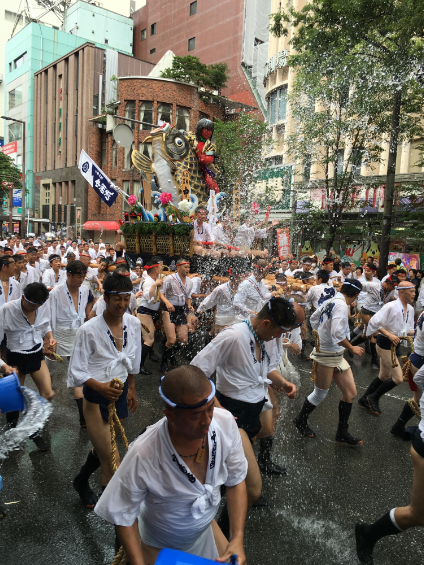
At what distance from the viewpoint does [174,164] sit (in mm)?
10438

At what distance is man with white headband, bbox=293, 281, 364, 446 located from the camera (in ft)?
16.3

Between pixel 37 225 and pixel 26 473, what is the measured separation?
4670 cm

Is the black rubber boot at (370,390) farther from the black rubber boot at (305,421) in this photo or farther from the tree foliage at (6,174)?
the tree foliage at (6,174)

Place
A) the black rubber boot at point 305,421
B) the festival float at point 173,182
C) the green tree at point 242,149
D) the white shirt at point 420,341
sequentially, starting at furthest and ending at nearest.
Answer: the green tree at point 242,149 → the festival float at point 173,182 → the black rubber boot at point 305,421 → the white shirt at point 420,341

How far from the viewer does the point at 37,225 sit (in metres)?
47.0

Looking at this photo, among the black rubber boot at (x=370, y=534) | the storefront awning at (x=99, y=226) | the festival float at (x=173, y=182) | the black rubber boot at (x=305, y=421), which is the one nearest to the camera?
the black rubber boot at (x=370, y=534)

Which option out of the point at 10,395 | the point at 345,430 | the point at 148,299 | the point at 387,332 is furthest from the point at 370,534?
the point at 148,299

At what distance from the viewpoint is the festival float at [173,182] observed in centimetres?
937

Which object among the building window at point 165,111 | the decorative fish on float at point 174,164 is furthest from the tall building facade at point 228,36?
the decorative fish on float at point 174,164

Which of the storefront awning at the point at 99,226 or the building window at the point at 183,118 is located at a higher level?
the building window at the point at 183,118

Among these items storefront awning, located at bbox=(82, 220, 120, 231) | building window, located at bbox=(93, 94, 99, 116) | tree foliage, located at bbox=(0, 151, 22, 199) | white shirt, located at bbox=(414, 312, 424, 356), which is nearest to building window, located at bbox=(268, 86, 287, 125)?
storefront awning, located at bbox=(82, 220, 120, 231)

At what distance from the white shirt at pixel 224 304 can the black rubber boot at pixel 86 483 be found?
12.1ft

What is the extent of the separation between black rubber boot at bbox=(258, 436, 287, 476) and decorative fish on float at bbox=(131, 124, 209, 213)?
269 inches

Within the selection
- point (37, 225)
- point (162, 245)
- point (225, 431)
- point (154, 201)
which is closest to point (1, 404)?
point (225, 431)
